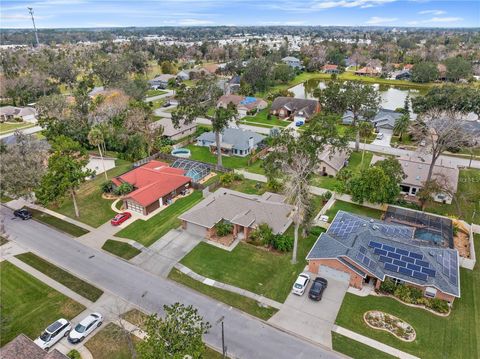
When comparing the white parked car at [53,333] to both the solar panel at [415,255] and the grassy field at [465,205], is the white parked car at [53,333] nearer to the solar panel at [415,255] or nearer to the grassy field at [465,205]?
the solar panel at [415,255]

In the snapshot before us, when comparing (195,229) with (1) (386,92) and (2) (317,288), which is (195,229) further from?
(1) (386,92)

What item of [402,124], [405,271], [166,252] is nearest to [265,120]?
[402,124]

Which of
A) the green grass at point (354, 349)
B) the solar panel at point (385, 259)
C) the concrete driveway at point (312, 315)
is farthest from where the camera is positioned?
the solar panel at point (385, 259)

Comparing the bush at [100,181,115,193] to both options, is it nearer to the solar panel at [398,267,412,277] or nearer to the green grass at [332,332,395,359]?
the green grass at [332,332,395,359]

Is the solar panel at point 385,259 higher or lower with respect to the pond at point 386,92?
lower

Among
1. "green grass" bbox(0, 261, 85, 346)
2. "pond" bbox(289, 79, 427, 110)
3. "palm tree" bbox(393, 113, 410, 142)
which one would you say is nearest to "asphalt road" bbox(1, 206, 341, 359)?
"green grass" bbox(0, 261, 85, 346)

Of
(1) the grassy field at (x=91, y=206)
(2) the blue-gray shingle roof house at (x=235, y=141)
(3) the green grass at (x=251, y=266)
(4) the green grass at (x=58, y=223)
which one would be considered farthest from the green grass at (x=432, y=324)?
Answer: (2) the blue-gray shingle roof house at (x=235, y=141)
